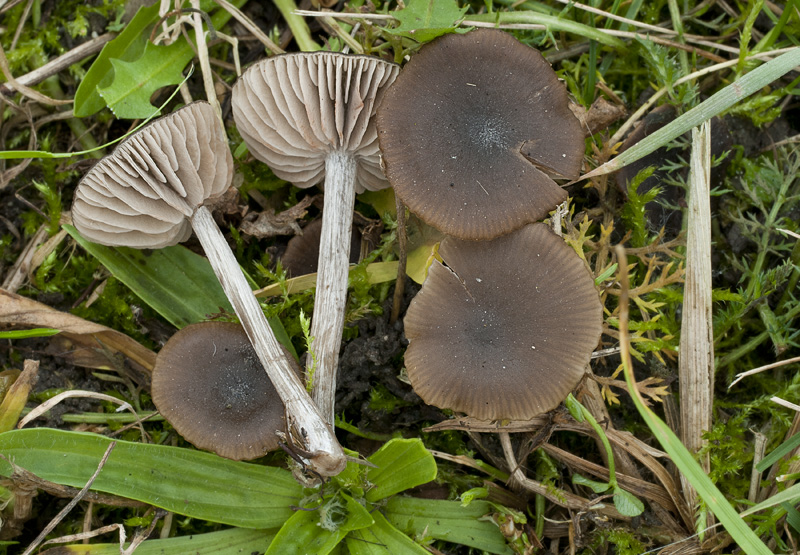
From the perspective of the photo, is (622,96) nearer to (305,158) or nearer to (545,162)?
(545,162)

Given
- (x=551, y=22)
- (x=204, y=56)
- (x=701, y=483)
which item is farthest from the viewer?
(x=204, y=56)

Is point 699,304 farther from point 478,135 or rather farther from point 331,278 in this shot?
point 331,278

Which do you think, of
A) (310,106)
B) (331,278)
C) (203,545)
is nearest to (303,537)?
(203,545)

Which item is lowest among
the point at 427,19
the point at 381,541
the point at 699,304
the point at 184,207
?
the point at 381,541

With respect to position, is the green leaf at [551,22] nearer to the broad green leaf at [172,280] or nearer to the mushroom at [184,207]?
the mushroom at [184,207]

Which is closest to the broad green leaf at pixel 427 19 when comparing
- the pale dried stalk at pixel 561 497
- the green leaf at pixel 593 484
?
the pale dried stalk at pixel 561 497
